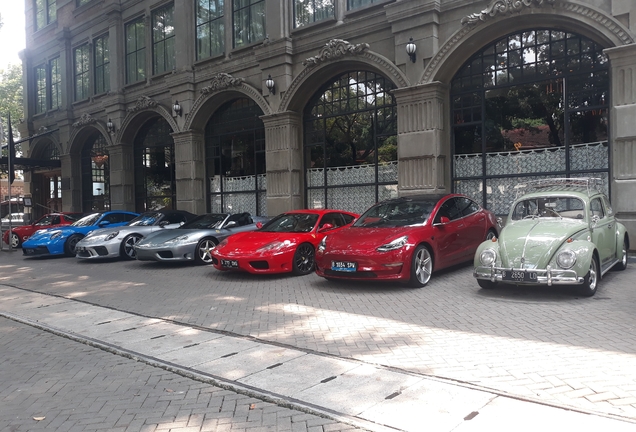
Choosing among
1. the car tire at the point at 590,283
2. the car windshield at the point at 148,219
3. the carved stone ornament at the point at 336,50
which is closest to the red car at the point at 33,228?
the car windshield at the point at 148,219

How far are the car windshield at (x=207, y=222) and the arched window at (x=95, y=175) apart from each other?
46.7 ft

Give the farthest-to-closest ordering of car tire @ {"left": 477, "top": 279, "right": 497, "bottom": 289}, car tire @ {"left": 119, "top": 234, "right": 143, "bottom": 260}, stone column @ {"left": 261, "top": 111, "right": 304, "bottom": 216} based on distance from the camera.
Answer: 1. stone column @ {"left": 261, "top": 111, "right": 304, "bottom": 216}
2. car tire @ {"left": 119, "top": 234, "right": 143, "bottom": 260}
3. car tire @ {"left": 477, "top": 279, "right": 497, "bottom": 289}

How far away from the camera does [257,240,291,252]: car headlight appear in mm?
10117

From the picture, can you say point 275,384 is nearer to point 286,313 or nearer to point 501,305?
point 286,313

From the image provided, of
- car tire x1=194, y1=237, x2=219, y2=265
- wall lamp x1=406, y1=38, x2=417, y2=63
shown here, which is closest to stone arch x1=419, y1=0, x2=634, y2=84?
wall lamp x1=406, y1=38, x2=417, y2=63

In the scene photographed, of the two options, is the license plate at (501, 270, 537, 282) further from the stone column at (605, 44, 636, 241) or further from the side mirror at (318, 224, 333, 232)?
the stone column at (605, 44, 636, 241)

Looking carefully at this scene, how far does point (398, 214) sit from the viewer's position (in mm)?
9773

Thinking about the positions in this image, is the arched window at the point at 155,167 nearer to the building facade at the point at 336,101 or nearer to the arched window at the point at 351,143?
the building facade at the point at 336,101

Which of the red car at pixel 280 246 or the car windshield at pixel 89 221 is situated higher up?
the car windshield at pixel 89 221

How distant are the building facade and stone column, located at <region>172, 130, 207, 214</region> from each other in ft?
0.22

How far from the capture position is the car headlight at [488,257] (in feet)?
25.5

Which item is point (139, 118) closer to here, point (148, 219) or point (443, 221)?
point (148, 219)

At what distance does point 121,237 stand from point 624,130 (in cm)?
1239

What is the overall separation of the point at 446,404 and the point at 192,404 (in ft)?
6.46
